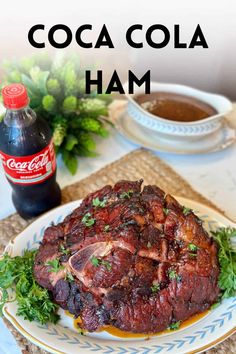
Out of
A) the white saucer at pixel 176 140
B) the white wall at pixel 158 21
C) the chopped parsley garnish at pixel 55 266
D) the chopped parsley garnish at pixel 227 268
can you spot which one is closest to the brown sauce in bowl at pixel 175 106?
the white saucer at pixel 176 140

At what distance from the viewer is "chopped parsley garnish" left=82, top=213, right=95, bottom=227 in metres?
1.27

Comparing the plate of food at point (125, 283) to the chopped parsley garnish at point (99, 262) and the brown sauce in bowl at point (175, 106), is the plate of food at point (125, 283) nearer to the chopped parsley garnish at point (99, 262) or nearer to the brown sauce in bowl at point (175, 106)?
the chopped parsley garnish at point (99, 262)

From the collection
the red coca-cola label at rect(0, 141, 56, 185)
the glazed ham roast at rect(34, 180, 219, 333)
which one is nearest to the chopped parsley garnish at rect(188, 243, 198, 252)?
the glazed ham roast at rect(34, 180, 219, 333)

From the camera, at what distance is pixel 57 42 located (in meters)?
2.44

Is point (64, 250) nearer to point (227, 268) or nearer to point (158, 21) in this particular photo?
point (227, 268)

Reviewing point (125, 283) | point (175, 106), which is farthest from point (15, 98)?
point (175, 106)

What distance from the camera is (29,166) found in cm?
146

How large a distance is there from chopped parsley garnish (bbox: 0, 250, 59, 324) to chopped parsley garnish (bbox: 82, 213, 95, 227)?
220mm

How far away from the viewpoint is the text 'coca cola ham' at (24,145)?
4.46 feet

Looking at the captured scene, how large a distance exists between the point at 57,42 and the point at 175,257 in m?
1.59

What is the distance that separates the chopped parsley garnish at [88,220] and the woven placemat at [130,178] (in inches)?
16.5

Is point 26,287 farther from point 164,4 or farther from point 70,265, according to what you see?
point 164,4

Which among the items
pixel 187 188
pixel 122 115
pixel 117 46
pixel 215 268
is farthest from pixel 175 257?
pixel 117 46

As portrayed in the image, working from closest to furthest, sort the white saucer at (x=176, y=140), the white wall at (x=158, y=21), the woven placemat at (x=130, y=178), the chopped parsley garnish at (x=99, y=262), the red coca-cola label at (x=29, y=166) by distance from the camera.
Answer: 1. the chopped parsley garnish at (x=99, y=262)
2. the red coca-cola label at (x=29, y=166)
3. the woven placemat at (x=130, y=178)
4. the white saucer at (x=176, y=140)
5. the white wall at (x=158, y=21)
